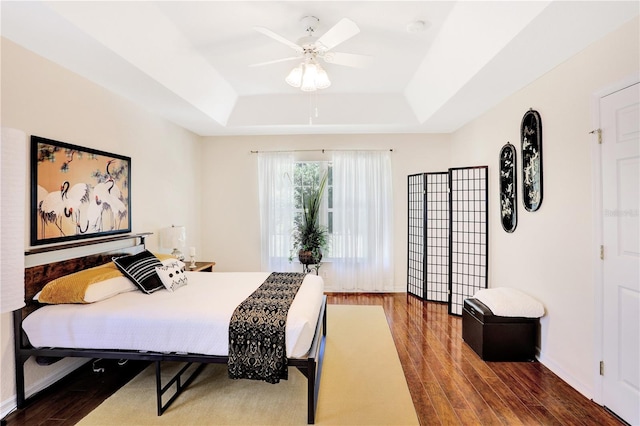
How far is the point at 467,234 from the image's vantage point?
13.1 ft

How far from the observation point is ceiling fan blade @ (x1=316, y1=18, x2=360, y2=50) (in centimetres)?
205

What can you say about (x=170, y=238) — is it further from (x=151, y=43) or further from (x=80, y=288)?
(x=151, y=43)

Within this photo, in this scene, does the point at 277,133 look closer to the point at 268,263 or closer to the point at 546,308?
the point at 268,263

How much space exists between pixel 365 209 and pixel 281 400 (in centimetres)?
331

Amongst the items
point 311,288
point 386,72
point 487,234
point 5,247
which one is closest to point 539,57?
point 386,72

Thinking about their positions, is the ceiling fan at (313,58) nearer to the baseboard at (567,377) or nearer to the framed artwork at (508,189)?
the framed artwork at (508,189)

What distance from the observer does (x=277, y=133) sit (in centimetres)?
508

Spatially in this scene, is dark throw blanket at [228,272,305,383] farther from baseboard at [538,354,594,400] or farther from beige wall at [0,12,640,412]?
baseboard at [538,354,594,400]

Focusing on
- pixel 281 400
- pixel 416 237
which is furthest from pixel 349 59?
pixel 416 237

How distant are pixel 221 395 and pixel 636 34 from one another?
12.4 feet

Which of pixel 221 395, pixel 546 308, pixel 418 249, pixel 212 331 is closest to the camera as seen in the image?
pixel 212 331

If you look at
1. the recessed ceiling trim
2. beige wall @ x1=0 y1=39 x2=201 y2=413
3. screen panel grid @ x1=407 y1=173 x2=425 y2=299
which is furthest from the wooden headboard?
→ screen panel grid @ x1=407 y1=173 x2=425 y2=299

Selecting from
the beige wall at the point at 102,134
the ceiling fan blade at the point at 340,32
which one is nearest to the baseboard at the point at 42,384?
the beige wall at the point at 102,134

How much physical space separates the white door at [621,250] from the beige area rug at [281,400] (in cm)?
141
